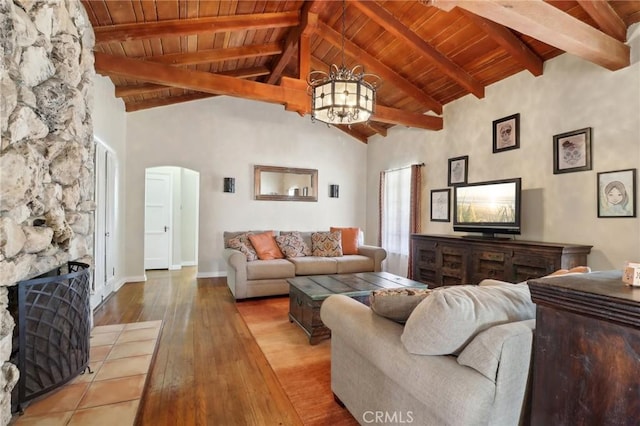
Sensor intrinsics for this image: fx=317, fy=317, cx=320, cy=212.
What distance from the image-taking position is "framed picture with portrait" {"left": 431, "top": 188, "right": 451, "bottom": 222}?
479 centimetres

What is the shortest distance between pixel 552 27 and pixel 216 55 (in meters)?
3.69

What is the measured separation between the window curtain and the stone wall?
14.5 ft

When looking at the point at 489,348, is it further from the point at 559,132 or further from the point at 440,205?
the point at 440,205

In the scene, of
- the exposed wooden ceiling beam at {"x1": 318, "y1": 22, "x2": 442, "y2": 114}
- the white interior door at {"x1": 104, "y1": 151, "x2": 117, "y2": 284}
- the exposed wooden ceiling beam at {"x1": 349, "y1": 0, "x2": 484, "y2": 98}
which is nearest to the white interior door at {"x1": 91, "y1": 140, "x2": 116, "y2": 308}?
the white interior door at {"x1": 104, "y1": 151, "x2": 117, "y2": 284}

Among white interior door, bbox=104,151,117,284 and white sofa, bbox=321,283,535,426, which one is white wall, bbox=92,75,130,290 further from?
white sofa, bbox=321,283,535,426

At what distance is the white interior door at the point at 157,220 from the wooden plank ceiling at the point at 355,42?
174cm

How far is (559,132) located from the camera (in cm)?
344

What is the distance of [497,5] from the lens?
2148 millimetres

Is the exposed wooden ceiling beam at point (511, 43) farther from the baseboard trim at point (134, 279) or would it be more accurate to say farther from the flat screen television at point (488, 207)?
the baseboard trim at point (134, 279)

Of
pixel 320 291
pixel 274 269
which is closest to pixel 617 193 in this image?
pixel 320 291

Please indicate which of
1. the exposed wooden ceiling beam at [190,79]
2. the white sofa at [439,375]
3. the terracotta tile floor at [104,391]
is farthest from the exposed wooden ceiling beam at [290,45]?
the terracotta tile floor at [104,391]

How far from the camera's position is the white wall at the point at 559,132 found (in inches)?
114

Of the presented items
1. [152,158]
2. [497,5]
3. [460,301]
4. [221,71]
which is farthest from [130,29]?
[460,301]

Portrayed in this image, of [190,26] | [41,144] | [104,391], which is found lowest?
[104,391]
